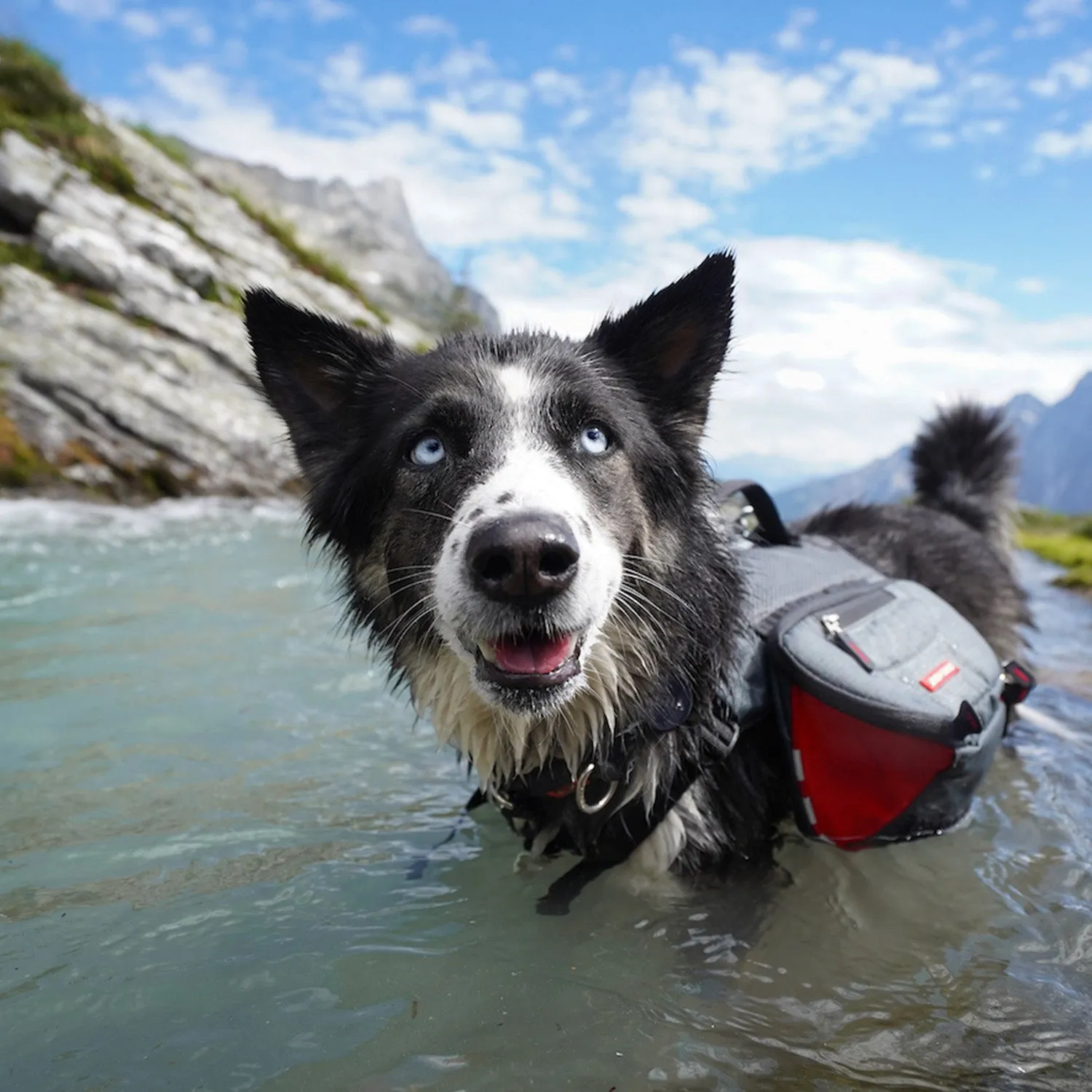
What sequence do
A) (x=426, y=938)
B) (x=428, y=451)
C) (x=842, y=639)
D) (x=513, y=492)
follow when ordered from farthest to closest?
(x=842, y=639), (x=428, y=451), (x=426, y=938), (x=513, y=492)

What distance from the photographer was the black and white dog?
2443 millimetres

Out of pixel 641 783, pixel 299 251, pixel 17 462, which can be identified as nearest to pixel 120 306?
pixel 17 462

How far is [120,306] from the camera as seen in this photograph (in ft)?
50.6

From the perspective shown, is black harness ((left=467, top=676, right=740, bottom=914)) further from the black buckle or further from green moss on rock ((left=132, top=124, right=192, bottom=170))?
green moss on rock ((left=132, top=124, right=192, bottom=170))

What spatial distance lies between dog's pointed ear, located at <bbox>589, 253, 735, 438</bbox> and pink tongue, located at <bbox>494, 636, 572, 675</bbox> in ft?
4.11

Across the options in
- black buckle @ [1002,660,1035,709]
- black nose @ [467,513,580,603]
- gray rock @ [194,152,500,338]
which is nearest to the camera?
black nose @ [467,513,580,603]

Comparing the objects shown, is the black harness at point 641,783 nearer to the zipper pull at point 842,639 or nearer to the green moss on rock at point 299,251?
the zipper pull at point 842,639

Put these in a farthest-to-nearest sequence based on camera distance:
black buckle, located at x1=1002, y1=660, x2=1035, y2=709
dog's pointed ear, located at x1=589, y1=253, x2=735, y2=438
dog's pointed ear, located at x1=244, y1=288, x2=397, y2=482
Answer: black buckle, located at x1=1002, y1=660, x2=1035, y2=709, dog's pointed ear, located at x1=244, y1=288, x2=397, y2=482, dog's pointed ear, located at x1=589, y1=253, x2=735, y2=438

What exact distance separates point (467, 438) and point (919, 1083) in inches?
92.0

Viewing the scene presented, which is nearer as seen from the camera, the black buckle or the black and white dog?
the black and white dog

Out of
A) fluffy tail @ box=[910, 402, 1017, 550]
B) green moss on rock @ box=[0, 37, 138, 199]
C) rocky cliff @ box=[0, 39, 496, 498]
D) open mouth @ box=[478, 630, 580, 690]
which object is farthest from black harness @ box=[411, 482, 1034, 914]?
green moss on rock @ box=[0, 37, 138, 199]

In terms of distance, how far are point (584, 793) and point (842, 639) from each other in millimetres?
1215

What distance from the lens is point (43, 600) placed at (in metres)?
6.88

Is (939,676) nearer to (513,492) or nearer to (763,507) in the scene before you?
(763,507)
